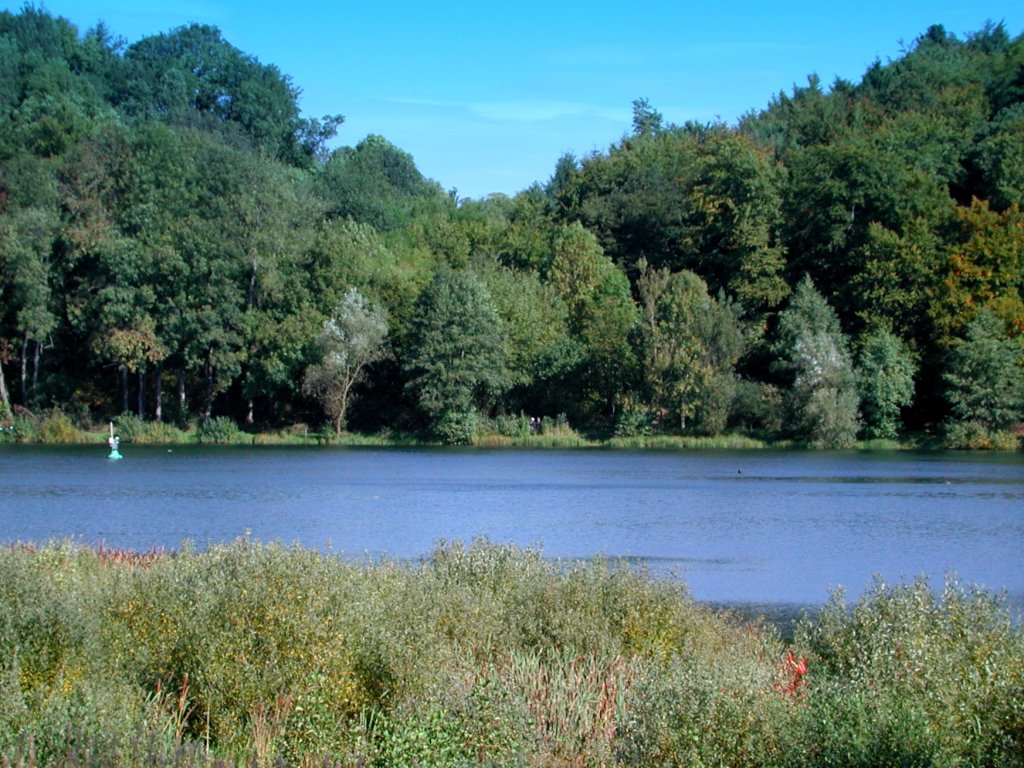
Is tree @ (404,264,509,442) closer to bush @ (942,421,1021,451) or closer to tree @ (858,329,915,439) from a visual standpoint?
tree @ (858,329,915,439)

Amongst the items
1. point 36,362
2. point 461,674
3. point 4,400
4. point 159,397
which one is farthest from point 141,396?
point 461,674

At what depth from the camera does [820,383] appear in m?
68.2

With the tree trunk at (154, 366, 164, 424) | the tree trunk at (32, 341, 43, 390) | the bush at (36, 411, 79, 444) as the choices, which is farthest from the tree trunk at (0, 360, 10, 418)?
the tree trunk at (154, 366, 164, 424)

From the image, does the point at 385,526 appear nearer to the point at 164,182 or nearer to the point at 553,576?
the point at 553,576

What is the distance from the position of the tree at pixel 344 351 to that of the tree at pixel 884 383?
2838 cm

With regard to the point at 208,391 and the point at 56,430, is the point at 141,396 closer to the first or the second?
the point at 208,391

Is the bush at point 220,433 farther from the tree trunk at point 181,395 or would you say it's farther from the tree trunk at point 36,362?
the tree trunk at point 36,362

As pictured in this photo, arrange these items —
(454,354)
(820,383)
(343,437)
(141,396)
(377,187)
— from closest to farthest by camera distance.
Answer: (820,383) < (454,354) < (343,437) < (141,396) < (377,187)

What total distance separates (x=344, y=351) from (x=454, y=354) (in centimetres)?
657

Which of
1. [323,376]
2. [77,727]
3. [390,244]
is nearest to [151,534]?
[77,727]

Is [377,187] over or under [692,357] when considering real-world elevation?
over

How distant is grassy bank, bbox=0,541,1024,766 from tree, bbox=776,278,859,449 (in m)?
55.1

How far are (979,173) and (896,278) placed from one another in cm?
1404

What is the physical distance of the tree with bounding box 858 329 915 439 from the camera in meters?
69.3
